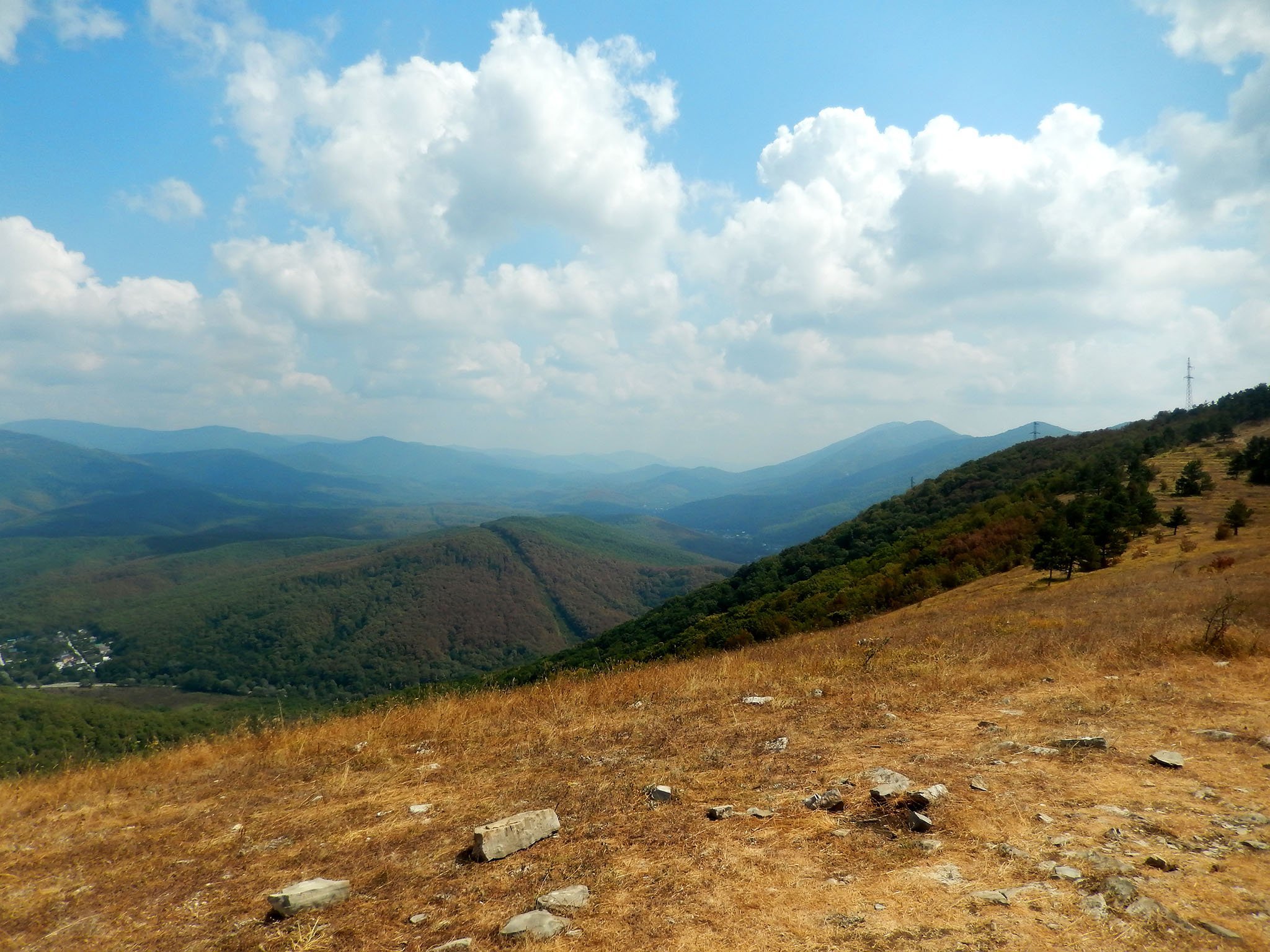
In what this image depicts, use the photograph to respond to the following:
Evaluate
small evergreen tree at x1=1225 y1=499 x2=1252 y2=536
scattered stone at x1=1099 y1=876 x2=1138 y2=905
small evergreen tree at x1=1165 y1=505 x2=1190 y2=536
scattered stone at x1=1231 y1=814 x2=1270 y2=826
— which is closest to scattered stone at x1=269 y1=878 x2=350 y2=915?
scattered stone at x1=1099 y1=876 x2=1138 y2=905

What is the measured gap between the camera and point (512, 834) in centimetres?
466

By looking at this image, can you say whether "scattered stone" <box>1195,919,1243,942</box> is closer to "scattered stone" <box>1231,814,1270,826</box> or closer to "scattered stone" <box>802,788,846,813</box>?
"scattered stone" <box>1231,814,1270,826</box>

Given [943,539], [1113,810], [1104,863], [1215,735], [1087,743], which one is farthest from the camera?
[943,539]

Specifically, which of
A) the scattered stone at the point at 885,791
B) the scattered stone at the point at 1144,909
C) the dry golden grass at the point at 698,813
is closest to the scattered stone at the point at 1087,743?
the dry golden grass at the point at 698,813

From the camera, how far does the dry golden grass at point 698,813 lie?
11.5ft

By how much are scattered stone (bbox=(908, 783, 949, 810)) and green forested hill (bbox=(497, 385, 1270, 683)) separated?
48.0 ft

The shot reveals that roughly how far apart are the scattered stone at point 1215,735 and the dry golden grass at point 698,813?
127 millimetres

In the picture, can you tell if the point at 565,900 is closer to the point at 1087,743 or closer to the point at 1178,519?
the point at 1087,743

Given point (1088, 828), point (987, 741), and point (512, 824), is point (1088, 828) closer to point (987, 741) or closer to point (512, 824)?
point (987, 741)

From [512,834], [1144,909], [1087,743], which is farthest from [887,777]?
[512,834]

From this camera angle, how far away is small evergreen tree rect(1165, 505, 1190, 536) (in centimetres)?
2319

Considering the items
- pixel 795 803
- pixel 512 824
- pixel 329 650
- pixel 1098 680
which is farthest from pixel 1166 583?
pixel 329 650

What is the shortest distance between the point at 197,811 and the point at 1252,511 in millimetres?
34706

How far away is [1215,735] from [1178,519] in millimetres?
23688
